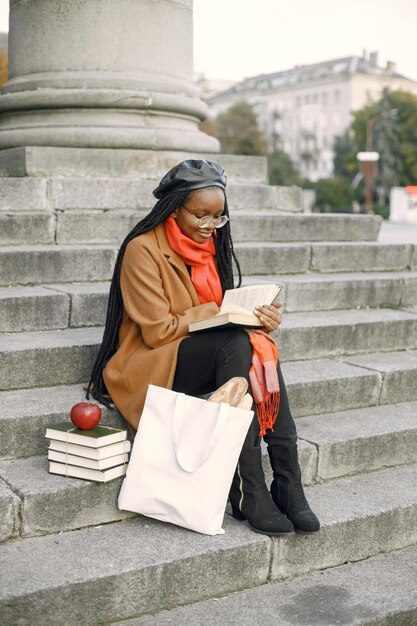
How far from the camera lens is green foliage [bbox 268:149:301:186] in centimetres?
7656

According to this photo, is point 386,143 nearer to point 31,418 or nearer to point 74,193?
point 74,193

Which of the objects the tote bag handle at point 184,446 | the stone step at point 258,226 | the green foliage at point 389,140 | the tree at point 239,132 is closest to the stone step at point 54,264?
the stone step at point 258,226

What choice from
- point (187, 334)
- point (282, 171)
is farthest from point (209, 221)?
point (282, 171)

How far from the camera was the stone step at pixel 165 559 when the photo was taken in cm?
332

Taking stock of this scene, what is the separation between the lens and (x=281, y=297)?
5.89 metres

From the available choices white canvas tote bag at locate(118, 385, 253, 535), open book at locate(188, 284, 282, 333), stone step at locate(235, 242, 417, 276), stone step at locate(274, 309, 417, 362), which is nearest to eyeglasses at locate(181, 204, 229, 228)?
open book at locate(188, 284, 282, 333)

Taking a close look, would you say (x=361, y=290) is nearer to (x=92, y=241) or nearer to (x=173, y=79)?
(x=92, y=241)

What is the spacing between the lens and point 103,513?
3.84 meters

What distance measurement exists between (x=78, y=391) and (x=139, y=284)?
744 millimetres

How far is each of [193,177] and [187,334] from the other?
695mm

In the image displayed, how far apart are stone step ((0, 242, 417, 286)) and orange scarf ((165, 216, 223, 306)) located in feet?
4.77

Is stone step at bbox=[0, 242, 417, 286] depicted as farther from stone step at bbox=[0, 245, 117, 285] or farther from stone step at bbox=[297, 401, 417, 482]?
stone step at bbox=[297, 401, 417, 482]

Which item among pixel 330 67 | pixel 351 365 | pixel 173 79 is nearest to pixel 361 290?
pixel 351 365

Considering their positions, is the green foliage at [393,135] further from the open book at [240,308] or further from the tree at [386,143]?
the open book at [240,308]
